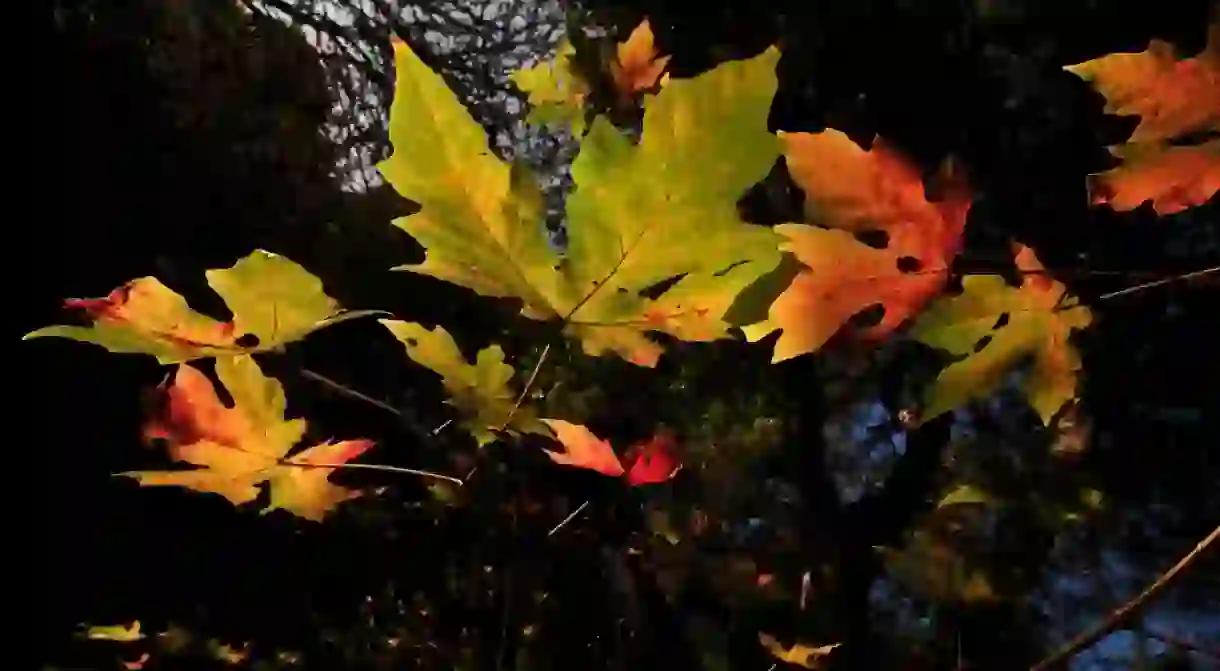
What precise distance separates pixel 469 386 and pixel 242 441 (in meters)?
0.11

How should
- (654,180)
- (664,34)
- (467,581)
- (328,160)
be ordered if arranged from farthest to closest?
1. (328,160)
2. (664,34)
3. (467,581)
4. (654,180)

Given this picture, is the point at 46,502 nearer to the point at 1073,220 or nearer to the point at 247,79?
the point at 247,79

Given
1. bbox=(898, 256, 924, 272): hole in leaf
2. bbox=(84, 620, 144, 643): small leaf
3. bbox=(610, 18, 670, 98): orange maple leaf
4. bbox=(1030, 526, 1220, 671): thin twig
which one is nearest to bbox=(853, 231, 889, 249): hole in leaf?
bbox=(898, 256, 924, 272): hole in leaf

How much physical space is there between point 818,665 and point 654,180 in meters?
0.47

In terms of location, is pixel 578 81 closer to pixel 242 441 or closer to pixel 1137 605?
pixel 242 441

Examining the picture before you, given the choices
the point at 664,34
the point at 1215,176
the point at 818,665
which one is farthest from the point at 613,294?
the point at 664,34

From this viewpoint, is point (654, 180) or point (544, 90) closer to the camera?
point (654, 180)

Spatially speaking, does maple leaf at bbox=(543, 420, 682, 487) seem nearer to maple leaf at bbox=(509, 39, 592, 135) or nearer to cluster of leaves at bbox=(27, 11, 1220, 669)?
cluster of leaves at bbox=(27, 11, 1220, 669)

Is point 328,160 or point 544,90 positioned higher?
point 328,160

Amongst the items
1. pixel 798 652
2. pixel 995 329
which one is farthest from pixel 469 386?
pixel 798 652

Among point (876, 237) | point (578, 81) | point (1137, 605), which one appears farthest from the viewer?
point (578, 81)

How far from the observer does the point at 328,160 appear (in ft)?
3.69

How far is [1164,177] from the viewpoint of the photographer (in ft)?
0.77

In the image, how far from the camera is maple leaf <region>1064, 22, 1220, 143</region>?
0.22 meters
